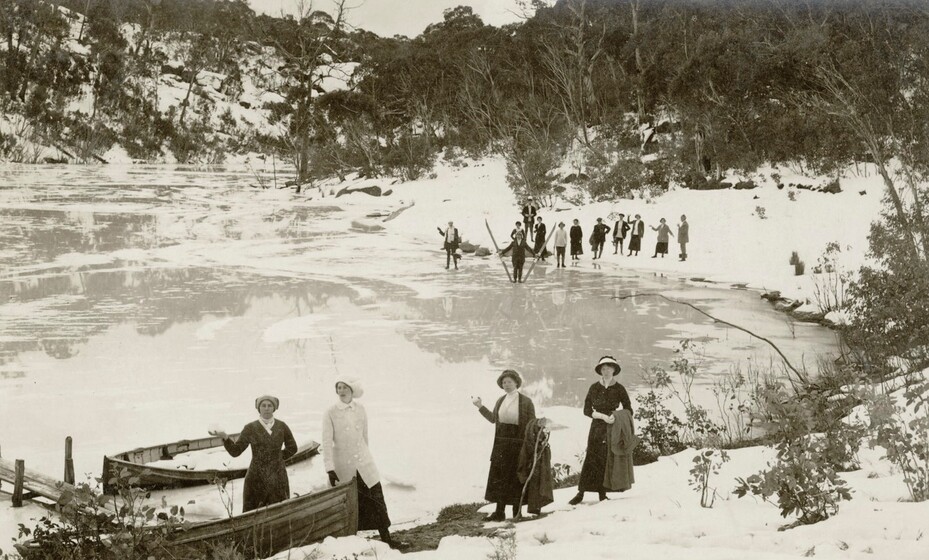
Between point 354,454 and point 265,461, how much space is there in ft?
2.25

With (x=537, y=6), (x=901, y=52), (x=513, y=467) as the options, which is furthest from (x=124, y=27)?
(x=513, y=467)

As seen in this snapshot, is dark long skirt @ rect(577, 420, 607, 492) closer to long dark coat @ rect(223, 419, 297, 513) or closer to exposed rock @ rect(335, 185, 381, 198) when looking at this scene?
long dark coat @ rect(223, 419, 297, 513)

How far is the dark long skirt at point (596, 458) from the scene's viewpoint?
747 cm

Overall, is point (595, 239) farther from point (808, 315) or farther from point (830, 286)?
point (808, 315)

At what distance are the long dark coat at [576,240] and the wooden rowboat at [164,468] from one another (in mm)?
17974

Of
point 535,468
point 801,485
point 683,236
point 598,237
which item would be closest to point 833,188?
point 683,236

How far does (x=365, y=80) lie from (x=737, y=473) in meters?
54.8

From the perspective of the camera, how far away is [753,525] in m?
5.80

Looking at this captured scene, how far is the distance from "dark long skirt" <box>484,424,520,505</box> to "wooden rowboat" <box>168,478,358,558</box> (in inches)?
46.9

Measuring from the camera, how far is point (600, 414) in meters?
7.34

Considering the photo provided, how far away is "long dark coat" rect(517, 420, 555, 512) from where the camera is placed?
23.2ft

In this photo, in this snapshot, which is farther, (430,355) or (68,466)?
(430,355)

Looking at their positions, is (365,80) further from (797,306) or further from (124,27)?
(124,27)

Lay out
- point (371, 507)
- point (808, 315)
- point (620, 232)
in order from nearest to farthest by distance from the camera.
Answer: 1. point (371, 507)
2. point (808, 315)
3. point (620, 232)
